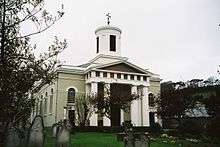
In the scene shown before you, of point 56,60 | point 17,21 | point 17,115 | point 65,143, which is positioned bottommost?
point 65,143

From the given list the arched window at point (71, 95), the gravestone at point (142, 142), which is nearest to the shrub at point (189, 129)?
the gravestone at point (142, 142)

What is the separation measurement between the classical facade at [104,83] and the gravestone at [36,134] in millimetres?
30023

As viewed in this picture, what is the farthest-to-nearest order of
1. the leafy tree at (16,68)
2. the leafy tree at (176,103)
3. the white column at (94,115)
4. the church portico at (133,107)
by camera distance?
the church portico at (133,107), the white column at (94,115), the leafy tree at (176,103), the leafy tree at (16,68)

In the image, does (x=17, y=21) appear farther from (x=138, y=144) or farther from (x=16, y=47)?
(x=138, y=144)

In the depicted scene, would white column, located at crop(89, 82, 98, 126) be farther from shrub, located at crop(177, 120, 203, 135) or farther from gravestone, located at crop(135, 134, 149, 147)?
gravestone, located at crop(135, 134, 149, 147)

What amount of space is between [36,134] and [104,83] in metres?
32.1

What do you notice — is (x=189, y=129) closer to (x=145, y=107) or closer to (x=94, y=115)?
(x=94, y=115)

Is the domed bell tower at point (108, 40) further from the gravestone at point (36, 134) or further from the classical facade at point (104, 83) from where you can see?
the gravestone at point (36, 134)

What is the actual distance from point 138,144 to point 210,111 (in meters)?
13.2

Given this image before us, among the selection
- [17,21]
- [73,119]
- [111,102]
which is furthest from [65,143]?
[73,119]

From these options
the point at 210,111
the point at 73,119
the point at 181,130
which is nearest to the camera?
the point at 210,111

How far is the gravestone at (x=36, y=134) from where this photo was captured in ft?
34.8

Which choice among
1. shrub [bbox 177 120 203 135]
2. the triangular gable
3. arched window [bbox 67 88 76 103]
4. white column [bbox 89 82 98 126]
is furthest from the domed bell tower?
shrub [bbox 177 120 203 135]

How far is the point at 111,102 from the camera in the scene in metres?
36.2
